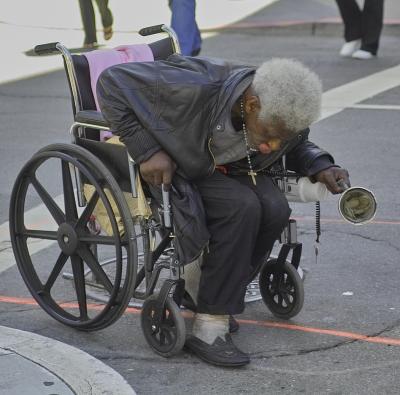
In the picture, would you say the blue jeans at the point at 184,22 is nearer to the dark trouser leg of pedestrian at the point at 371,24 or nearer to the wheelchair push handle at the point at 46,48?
the dark trouser leg of pedestrian at the point at 371,24

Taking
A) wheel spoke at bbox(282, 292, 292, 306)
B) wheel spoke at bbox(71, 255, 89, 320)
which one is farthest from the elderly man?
wheel spoke at bbox(71, 255, 89, 320)

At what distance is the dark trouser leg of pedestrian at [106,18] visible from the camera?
1372cm

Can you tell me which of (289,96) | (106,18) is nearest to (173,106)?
(289,96)

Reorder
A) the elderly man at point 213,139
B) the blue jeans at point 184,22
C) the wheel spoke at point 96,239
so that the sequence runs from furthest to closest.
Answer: the blue jeans at point 184,22 < the wheel spoke at point 96,239 < the elderly man at point 213,139

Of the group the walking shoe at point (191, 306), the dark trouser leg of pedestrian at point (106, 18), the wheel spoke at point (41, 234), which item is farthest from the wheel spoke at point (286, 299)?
the dark trouser leg of pedestrian at point (106, 18)

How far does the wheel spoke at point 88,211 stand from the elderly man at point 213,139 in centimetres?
34

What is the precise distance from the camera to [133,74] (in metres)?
4.59

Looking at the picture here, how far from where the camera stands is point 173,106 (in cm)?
453

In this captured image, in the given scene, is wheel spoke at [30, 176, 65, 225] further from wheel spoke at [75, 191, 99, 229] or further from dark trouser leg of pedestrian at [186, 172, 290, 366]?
dark trouser leg of pedestrian at [186, 172, 290, 366]

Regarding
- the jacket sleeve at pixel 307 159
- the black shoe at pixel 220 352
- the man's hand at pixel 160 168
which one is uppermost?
the man's hand at pixel 160 168

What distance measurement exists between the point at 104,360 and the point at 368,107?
5854 millimetres

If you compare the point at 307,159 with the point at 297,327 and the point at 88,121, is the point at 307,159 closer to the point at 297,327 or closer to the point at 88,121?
the point at 297,327

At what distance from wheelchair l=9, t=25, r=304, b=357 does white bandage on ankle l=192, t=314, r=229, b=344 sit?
0.12 metres

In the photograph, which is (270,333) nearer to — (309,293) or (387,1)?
(309,293)
